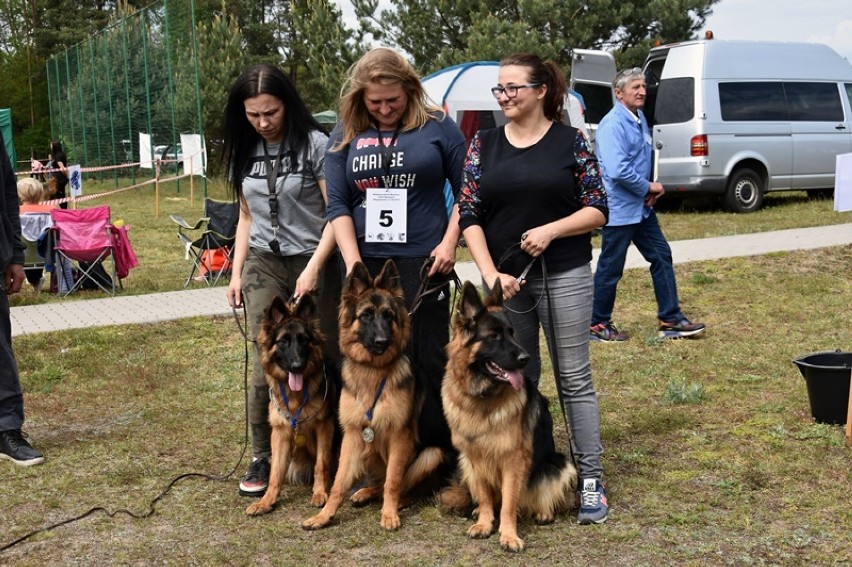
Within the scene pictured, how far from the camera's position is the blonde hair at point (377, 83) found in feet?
12.8

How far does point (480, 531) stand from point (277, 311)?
1.34 meters

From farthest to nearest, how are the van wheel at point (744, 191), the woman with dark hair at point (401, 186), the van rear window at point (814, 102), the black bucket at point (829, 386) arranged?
the van rear window at point (814, 102), the van wheel at point (744, 191), the black bucket at point (829, 386), the woman with dark hair at point (401, 186)

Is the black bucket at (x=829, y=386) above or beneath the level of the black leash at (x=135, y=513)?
above

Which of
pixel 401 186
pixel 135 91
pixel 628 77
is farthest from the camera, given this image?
pixel 135 91

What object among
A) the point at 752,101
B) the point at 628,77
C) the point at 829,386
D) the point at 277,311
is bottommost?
the point at 829,386

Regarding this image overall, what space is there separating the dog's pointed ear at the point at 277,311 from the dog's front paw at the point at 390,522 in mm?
1012

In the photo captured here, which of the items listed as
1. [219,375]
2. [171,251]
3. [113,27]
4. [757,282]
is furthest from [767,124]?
[113,27]

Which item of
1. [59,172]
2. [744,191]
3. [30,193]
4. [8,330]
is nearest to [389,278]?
[8,330]

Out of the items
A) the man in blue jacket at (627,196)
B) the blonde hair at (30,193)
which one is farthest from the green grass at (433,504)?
the blonde hair at (30,193)

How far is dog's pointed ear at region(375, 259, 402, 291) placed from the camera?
3.93 metres

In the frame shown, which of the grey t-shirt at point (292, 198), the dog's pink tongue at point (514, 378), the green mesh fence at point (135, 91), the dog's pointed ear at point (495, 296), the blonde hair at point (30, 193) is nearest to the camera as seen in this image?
the dog's pink tongue at point (514, 378)

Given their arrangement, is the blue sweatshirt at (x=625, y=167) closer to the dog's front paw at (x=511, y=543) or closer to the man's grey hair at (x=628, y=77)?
the man's grey hair at (x=628, y=77)

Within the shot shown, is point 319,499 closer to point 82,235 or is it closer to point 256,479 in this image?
point 256,479

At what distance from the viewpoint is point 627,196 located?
7121 mm
